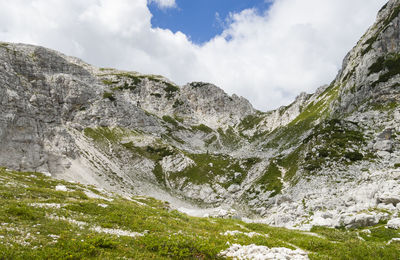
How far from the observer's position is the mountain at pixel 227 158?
46.3m

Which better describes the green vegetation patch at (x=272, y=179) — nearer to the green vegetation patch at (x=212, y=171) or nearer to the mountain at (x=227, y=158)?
the mountain at (x=227, y=158)

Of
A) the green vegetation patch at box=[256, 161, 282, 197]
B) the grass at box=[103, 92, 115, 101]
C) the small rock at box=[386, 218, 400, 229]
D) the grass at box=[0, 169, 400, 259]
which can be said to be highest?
the grass at box=[103, 92, 115, 101]

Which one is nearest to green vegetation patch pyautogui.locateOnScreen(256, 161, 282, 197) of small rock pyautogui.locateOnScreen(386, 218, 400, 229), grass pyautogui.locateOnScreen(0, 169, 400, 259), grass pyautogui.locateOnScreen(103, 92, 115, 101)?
small rock pyautogui.locateOnScreen(386, 218, 400, 229)

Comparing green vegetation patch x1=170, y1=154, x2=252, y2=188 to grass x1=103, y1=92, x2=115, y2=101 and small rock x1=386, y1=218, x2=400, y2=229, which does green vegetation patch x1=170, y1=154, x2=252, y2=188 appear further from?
small rock x1=386, y1=218, x2=400, y2=229

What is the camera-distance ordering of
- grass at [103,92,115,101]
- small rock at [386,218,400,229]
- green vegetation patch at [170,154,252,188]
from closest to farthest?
small rock at [386,218,400,229], green vegetation patch at [170,154,252,188], grass at [103,92,115,101]

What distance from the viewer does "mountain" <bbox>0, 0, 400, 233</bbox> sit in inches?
1823

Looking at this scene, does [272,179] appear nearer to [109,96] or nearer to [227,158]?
[227,158]

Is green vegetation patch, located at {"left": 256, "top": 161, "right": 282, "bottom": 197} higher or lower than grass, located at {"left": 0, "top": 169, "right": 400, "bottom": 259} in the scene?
higher

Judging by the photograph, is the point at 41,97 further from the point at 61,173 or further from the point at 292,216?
the point at 292,216

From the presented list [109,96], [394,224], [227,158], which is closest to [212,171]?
[227,158]

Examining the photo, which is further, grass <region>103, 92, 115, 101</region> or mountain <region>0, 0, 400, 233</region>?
grass <region>103, 92, 115, 101</region>

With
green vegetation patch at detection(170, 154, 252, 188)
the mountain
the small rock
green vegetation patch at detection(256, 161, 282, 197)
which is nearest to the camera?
the small rock

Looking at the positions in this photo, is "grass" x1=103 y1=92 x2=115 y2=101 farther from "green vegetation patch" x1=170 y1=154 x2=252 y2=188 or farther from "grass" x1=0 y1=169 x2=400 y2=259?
"grass" x1=0 y1=169 x2=400 y2=259

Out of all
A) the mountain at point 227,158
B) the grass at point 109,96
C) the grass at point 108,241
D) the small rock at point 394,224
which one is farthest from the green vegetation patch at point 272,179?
the grass at point 109,96
